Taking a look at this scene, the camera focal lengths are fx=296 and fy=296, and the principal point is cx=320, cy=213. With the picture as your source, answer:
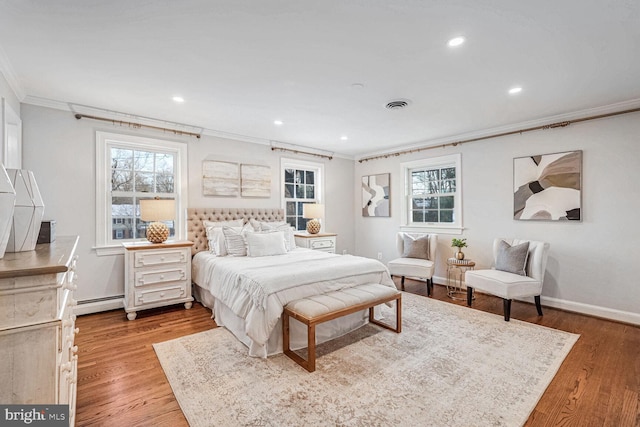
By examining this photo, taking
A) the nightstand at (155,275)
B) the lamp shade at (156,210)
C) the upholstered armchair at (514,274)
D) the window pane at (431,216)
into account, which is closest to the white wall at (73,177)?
the nightstand at (155,275)

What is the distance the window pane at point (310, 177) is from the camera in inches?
232

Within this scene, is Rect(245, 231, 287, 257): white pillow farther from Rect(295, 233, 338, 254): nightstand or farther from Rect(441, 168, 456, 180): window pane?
Rect(441, 168, 456, 180): window pane

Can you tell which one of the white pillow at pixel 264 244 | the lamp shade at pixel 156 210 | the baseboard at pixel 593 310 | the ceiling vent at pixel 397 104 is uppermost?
the ceiling vent at pixel 397 104

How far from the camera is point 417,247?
4.81 m

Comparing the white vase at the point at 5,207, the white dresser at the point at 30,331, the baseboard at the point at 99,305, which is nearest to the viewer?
the white dresser at the point at 30,331

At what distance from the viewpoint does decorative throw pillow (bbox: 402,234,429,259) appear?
477cm

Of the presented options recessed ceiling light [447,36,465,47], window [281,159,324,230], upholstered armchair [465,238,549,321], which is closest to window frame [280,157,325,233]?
window [281,159,324,230]

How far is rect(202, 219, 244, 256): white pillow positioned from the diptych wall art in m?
0.60

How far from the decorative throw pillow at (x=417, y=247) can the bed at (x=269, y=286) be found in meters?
1.62

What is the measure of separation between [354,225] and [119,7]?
17.6 feet

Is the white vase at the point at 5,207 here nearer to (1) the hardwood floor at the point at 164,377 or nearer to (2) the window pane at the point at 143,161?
(1) the hardwood floor at the point at 164,377

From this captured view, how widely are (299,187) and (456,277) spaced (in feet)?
10.4

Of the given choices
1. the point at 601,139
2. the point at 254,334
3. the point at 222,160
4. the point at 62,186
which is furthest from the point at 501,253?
the point at 62,186

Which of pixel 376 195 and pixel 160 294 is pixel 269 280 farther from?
pixel 376 195
